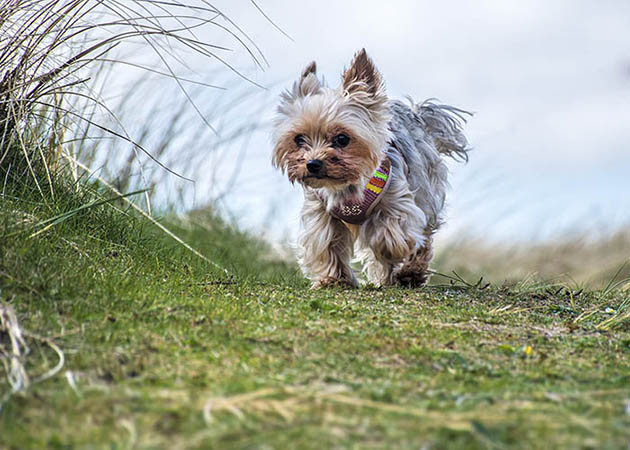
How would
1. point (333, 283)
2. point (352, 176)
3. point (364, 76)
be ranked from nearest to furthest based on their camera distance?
1. point (352, 176)
2. point (333, 283)
3. point (364, 76)

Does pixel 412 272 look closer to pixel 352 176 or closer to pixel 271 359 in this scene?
pixel 352 176

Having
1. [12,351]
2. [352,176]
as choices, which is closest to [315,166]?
[352,176]

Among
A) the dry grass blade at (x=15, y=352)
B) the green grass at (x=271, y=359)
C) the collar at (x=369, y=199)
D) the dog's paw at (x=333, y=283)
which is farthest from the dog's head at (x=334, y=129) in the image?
the dry grass blade at (x=15, y=352)

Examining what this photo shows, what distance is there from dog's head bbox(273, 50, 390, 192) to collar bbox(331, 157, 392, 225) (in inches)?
5.6

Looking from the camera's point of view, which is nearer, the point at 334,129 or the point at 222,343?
the point at 222,343

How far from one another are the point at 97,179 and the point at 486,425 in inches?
173

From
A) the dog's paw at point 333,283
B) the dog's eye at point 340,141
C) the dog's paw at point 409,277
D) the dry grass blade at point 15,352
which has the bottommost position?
the dog's paw at point 333,283

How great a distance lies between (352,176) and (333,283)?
88 centimetres

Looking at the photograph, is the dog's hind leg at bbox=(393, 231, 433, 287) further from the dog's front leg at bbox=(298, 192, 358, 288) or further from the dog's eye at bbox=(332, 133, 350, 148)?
the dog's eye at bbox=(332, 133, 350, 148)

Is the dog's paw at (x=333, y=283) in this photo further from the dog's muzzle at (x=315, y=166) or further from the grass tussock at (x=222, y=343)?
the dog's muzzle at (x=315, y=166)

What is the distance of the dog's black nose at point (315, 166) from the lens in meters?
5.62

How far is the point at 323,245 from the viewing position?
6211 mm

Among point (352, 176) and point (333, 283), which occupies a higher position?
point (352, 176)

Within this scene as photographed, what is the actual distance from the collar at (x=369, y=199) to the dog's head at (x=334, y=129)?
0.47 ft
